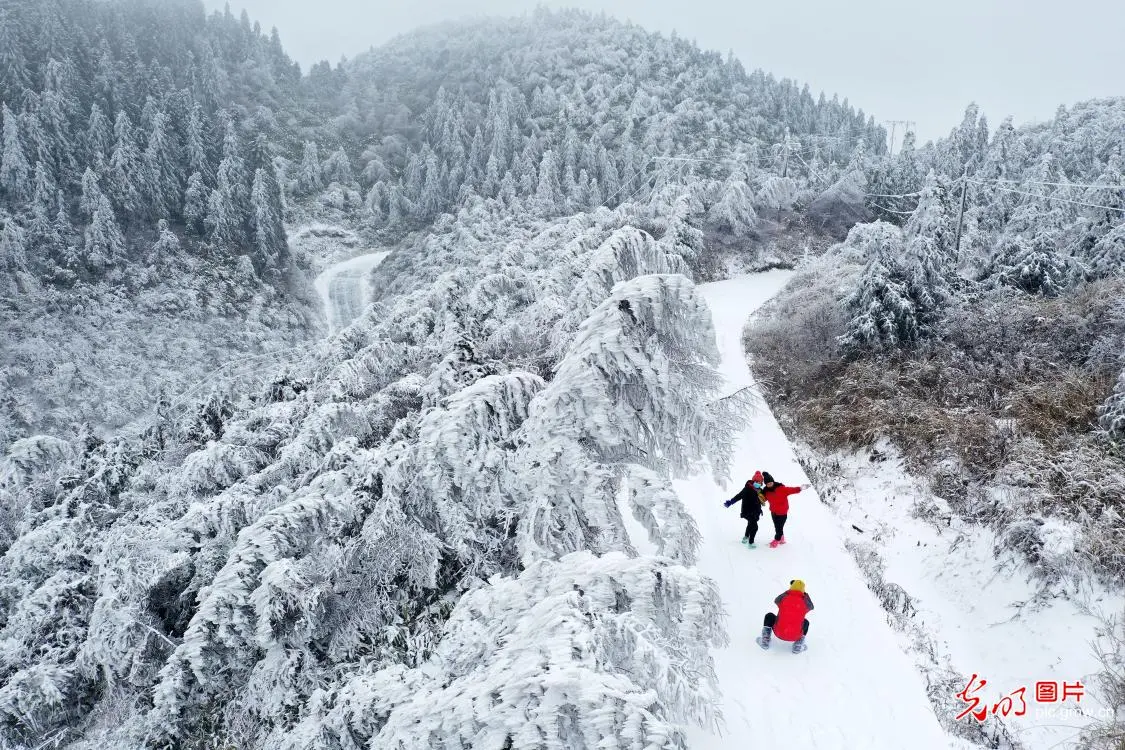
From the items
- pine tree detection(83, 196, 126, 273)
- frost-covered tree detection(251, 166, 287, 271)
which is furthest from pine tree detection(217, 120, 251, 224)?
pine tree detection(83, 196, 126, 273)

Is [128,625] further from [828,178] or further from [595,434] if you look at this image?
[828,178]

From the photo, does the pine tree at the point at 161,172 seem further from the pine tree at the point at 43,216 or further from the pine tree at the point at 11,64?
the pine tree at the point at 11,64

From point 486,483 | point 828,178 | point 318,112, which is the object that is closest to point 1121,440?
point 486,483

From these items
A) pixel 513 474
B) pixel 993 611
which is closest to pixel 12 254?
pixel 513 474

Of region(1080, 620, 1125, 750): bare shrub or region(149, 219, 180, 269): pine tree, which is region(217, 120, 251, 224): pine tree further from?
region(1080, 620, 1125, 750): bare shrub

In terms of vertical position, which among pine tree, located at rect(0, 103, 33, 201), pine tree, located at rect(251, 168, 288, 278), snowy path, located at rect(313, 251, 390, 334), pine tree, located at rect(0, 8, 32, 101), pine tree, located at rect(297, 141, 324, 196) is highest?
pine tree, located at rect(0, 8, 32, 101)

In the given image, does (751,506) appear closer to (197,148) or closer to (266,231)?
(266,231)
